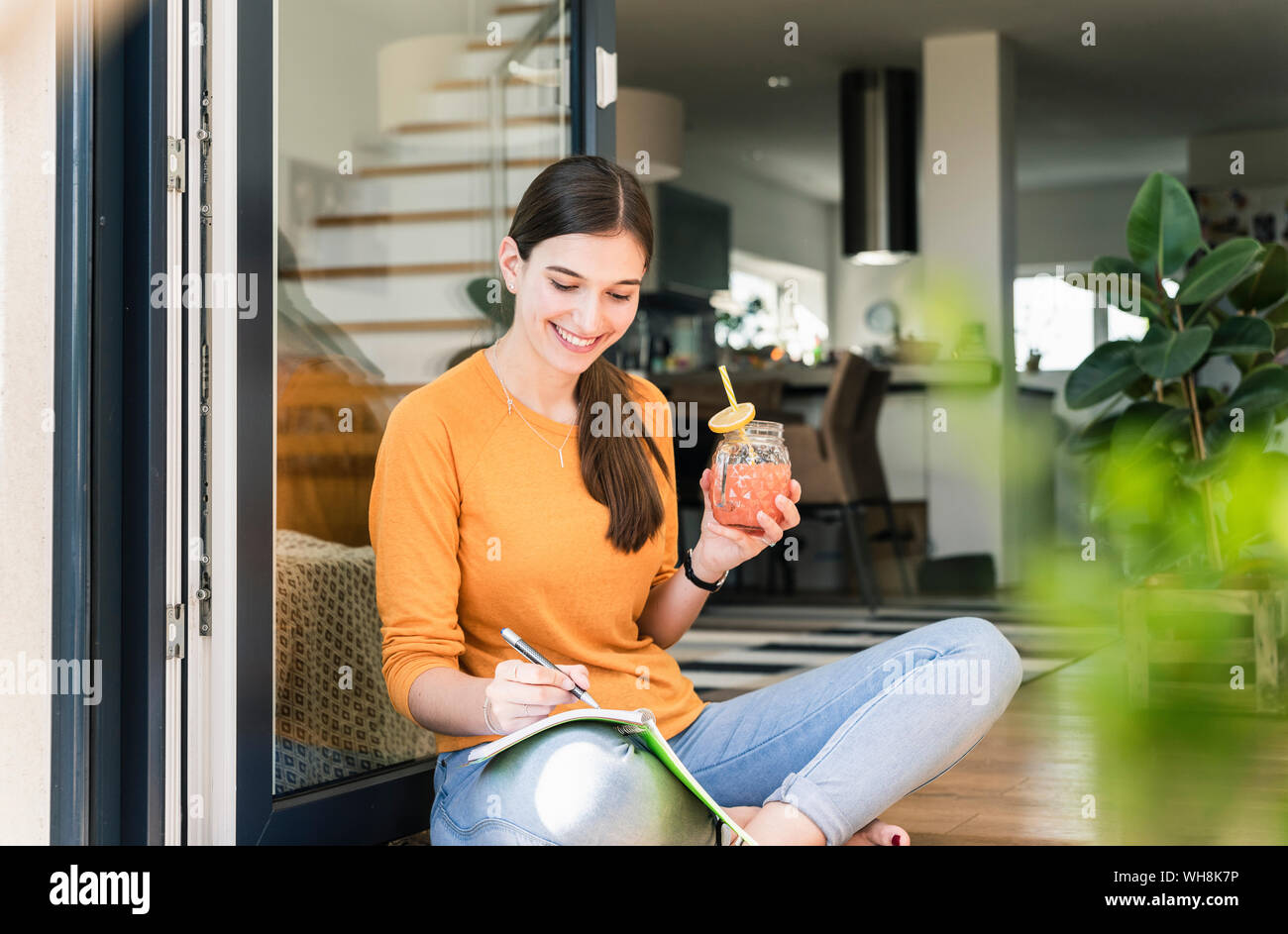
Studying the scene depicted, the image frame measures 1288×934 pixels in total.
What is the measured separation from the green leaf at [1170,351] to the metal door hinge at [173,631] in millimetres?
2347

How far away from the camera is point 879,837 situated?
1481 mm

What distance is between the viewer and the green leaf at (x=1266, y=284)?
10.5 ft

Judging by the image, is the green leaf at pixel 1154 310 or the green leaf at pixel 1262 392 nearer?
the green leaf at pixel 1262 392

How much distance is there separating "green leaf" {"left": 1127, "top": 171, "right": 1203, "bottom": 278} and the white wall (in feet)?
8.23

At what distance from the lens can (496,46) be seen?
2.12 m

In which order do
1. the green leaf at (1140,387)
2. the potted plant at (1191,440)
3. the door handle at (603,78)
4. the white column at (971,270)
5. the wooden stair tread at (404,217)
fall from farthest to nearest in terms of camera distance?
the white column at (971,270)
the green leaf at (1140,387)
the potted plant at (1191,440)
the door handle at (603,78)
the wooden stair tread at (404,217)

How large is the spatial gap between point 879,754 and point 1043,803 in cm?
80

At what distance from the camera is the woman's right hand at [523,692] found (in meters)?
1.22

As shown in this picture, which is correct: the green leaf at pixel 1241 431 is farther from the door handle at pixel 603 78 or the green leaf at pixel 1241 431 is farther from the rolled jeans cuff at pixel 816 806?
the rolled jeans cuff at pixel 816 806

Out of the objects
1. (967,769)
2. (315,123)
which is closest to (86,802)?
(315,123)

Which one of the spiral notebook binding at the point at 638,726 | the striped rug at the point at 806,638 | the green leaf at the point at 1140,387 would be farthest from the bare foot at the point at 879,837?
the green leaf at the point at 1140,387

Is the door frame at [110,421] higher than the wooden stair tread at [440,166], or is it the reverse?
the wooden stair tread at [440,166]

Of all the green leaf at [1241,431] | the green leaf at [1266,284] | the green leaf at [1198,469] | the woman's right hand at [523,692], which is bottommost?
the woman's right hand at [523,692]

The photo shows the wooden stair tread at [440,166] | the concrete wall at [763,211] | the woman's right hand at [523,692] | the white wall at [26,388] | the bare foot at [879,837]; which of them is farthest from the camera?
the concrete wall at [763,211]
